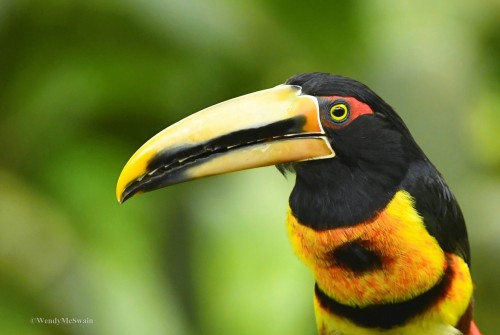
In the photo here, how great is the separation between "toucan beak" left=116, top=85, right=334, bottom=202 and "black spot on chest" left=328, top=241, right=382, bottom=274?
19 centimetres

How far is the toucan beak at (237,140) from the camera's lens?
1.59m

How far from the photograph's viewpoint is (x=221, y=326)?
2492 mm

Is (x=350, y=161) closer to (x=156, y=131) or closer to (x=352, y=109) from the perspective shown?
(x=352, y=109)

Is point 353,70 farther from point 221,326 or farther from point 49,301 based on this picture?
point 49,301

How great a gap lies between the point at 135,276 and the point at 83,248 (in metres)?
0.19

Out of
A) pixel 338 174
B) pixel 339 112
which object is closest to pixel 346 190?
pixel 338 174

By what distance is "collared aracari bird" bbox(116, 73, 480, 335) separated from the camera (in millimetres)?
1598

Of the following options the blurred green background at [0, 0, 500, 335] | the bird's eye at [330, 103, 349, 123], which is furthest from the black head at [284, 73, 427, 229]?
the blurred green background at [0, 0, 500, 335]

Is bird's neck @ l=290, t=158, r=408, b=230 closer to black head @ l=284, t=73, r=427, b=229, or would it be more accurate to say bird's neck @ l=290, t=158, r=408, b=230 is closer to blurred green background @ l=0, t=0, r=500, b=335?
black head @ l=284, t=73, r=427, b=229

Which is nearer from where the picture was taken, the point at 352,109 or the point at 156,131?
the point at 352,109

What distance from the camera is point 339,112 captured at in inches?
63.6

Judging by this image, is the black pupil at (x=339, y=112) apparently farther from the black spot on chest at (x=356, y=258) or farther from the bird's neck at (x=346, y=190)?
the black spot on chest at (x=356, y=258)

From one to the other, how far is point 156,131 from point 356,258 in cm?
137

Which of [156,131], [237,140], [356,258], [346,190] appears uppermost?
[156,131]
